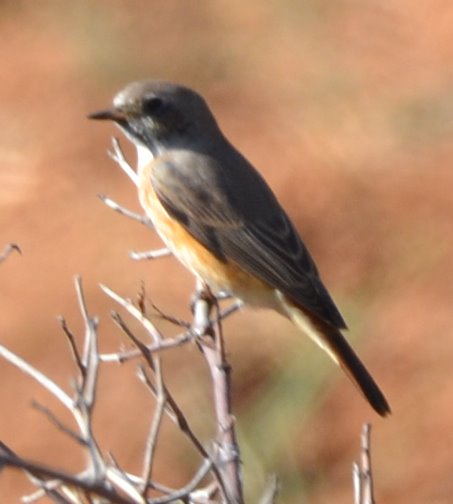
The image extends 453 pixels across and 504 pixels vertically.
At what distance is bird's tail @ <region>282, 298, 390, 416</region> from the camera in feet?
16.6

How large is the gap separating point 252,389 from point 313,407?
414 mm

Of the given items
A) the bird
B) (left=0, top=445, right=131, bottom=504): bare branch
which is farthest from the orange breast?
(left=0, top=445, right=131, bottom=504): bare branch

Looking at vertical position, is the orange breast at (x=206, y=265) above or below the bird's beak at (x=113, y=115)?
below

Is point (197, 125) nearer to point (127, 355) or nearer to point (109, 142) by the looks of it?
point (127, 355)

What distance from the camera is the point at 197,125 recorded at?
18.0ft

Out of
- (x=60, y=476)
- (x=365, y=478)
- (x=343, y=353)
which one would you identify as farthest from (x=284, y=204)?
(x=60, y=476)

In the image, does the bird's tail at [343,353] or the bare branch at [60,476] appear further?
the bird's tail at [343,353]

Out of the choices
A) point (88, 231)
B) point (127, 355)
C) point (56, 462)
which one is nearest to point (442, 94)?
point (88, 231)

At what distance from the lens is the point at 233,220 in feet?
17.6

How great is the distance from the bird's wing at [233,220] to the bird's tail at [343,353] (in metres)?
0.12

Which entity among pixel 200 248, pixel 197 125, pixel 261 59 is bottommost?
pixel 200 248

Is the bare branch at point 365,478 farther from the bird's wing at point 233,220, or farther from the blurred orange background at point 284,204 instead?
the blurred orange background at point 284,204

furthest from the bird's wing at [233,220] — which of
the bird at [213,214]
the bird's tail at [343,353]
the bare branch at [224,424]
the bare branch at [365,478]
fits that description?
the bare branch at [365,478]

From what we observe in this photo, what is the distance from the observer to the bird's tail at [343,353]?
5051 millimetres
